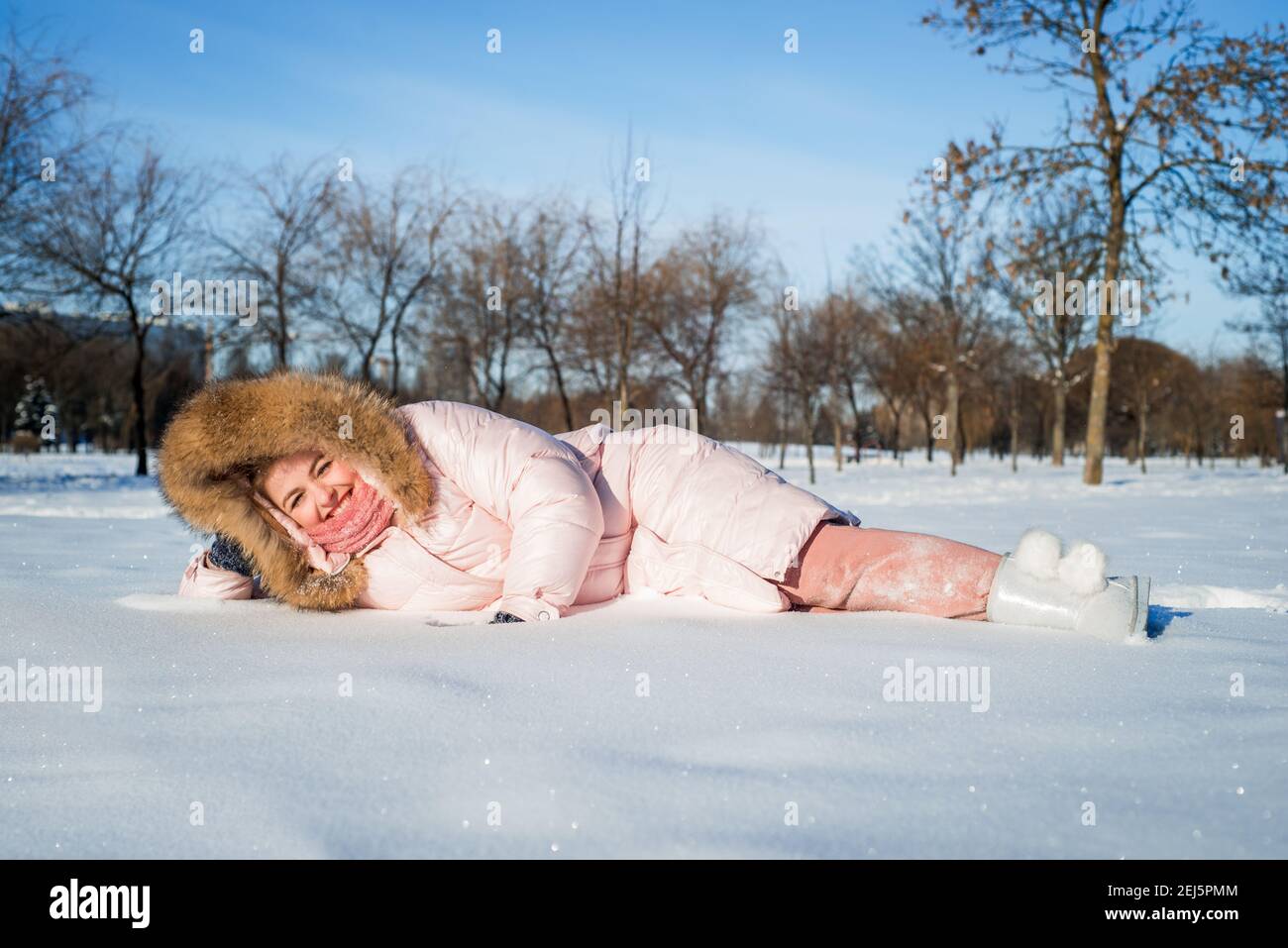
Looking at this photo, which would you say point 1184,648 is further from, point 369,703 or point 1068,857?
point 369,703

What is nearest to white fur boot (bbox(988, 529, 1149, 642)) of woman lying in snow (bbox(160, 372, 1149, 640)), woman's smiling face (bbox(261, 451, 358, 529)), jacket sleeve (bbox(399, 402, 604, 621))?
woman lying in snow (bbox(160, 372, 1149, 640))

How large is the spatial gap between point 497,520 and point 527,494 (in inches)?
9.3

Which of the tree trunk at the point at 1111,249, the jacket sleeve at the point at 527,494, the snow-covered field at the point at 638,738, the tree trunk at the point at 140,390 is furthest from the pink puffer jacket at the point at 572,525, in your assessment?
the tree trunk at the point at 140,390

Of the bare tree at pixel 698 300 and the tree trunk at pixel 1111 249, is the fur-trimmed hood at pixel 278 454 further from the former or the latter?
the bare tree at pixel 698 300

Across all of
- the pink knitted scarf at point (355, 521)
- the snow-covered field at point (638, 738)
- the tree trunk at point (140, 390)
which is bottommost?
the snow-covered field at point (638, 738)

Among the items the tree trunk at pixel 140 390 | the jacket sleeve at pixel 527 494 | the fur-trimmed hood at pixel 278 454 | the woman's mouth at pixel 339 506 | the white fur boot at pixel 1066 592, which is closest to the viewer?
the white fur boot at pixel 1066 592

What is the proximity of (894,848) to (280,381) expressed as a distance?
2.08 metres

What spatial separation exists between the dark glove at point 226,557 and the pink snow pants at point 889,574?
169 cm

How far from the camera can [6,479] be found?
13727 millimetres

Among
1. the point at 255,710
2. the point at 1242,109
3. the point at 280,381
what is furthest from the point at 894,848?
the point at 1242,109

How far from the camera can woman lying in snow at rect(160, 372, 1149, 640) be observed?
230cm

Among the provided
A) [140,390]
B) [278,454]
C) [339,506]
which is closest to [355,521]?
[339,506]

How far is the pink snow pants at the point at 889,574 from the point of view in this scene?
7.58ft

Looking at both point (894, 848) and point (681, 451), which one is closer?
point (894, 848)
